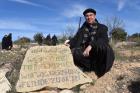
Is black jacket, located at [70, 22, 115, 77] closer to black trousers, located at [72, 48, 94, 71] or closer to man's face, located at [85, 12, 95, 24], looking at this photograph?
black trousers, located at [72, 48, 94, 71]

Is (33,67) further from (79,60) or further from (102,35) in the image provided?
(102,35)

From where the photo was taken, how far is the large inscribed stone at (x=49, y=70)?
998cm

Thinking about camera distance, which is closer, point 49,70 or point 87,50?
point 87,50

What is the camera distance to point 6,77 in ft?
34.8

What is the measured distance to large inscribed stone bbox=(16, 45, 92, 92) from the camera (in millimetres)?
9984

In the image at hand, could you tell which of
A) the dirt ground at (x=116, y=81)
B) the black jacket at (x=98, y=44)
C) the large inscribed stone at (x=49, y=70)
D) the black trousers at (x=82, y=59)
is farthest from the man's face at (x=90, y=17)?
the dirt ground at (x=116, y=81)

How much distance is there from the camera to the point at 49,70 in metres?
10.3

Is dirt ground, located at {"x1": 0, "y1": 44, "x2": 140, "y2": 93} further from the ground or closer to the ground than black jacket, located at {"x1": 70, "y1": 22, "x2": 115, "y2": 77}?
closer to the ground

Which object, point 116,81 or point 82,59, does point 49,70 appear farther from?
point 116,81

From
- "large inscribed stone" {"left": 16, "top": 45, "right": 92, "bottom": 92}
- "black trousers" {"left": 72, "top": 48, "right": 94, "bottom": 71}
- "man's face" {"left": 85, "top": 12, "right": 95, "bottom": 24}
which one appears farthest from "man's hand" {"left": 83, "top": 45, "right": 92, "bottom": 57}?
"man's face" {"left": 85, "top": 12, "right": 95, "bottom": 24}

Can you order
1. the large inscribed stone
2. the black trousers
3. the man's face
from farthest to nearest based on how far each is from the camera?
1. the black trousers
2. the man's face
3. the large inscribed stone

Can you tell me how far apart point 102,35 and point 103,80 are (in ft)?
3.50

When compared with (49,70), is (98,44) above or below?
above

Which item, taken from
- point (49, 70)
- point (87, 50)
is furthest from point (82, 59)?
point (49, 70)
